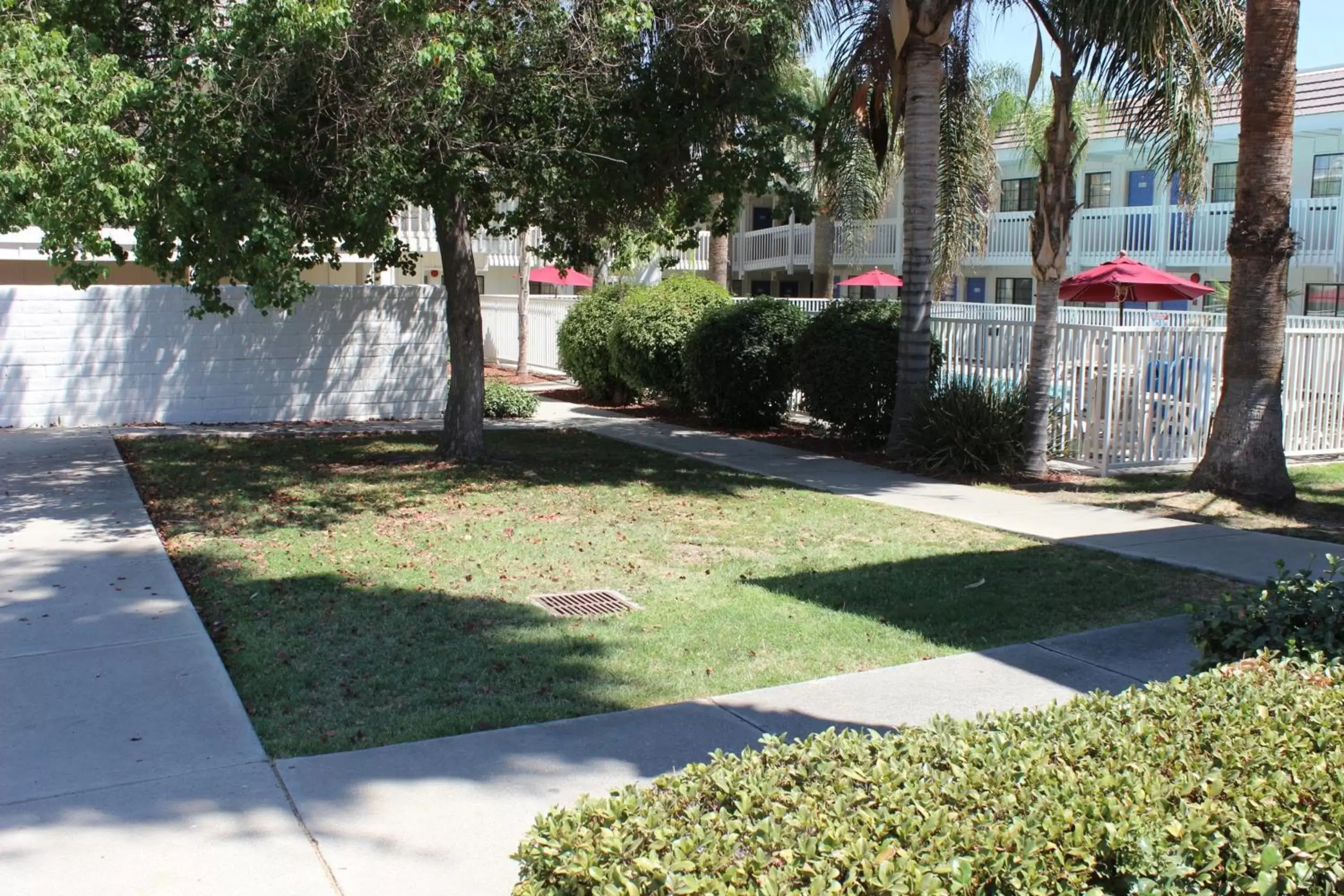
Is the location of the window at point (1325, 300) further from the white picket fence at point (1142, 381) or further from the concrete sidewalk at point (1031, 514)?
the concrete sidewalk at point (1031, 514)

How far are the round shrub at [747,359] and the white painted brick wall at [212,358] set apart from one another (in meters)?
4.02

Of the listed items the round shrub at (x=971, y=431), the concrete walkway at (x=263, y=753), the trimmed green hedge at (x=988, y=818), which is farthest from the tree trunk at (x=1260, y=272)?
the trimmed green hedge at (x=988, y=818)

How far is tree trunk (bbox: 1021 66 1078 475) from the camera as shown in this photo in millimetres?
12570

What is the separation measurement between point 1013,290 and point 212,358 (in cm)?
2116

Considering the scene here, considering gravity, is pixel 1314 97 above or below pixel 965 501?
above

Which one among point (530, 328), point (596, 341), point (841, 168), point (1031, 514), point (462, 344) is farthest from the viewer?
point (530, 328)

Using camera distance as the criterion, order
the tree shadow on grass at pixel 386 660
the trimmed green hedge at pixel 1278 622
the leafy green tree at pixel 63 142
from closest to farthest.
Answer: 1. the trimmed green hedge at pixel 1278 622
2. the tree shadow on grass at pixel 386 660
3. the leafy green tree at pixel 63 142

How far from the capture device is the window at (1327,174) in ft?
78.0

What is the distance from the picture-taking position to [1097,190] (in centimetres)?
2917

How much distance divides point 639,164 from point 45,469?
684cm

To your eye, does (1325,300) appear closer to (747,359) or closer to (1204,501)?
(747,359)

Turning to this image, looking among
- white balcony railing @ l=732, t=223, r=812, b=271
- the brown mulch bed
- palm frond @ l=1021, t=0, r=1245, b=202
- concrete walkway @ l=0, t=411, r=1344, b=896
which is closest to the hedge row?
the brown mulch bed

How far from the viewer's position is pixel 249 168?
10.1 metres

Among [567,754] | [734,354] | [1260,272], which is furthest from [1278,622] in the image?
[734,354]
